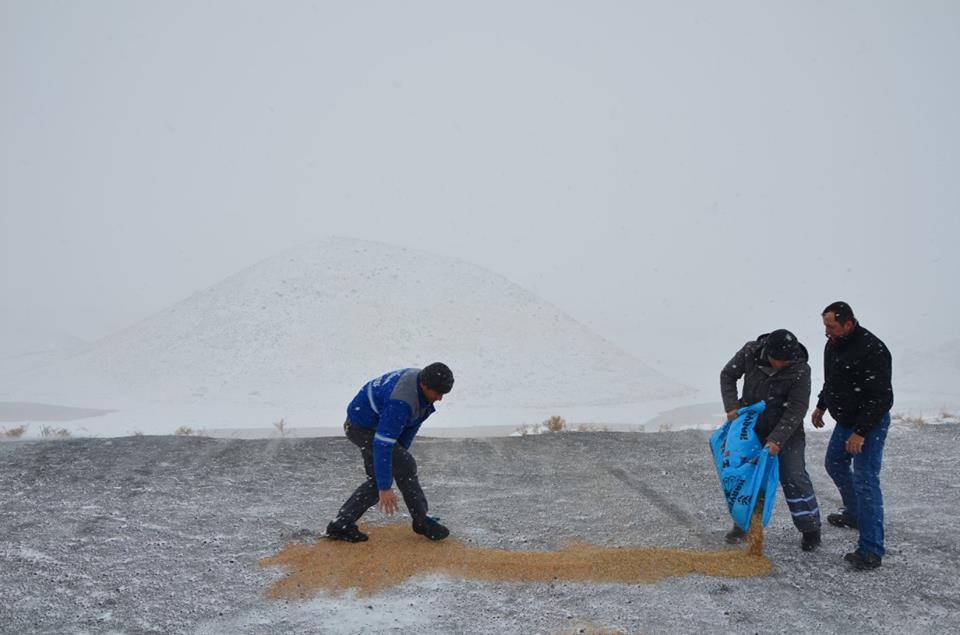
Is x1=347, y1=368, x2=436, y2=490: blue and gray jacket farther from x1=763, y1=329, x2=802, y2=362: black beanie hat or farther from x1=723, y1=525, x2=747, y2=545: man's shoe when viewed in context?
x1=723, y1=525, x2=747, y2=545: man's shoe

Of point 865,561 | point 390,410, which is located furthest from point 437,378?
point 865,561

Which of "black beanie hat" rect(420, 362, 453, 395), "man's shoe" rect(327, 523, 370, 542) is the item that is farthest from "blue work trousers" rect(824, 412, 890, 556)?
"man's shoe" rect(327, 523, 370, 542)

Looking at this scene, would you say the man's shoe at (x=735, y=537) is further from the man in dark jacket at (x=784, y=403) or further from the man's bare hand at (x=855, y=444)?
the man's bare hand at (x=855, y=444)

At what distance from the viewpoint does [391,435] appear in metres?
4.90

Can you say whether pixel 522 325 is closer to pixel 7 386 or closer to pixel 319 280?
pixel 319 280

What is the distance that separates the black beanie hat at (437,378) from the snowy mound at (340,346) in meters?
22.7

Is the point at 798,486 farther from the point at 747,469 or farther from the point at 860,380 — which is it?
the point at 860,380

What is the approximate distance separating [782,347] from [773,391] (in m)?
0.42

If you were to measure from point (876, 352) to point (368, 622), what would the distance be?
4232 mm

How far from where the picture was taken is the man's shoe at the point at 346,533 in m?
5.54

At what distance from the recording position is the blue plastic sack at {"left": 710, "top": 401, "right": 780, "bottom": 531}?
5.27m

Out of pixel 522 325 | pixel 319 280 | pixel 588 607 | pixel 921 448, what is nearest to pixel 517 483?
pixel 588 607

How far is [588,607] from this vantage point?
4.41 m

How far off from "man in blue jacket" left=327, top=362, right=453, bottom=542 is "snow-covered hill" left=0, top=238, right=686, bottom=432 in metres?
21.7
